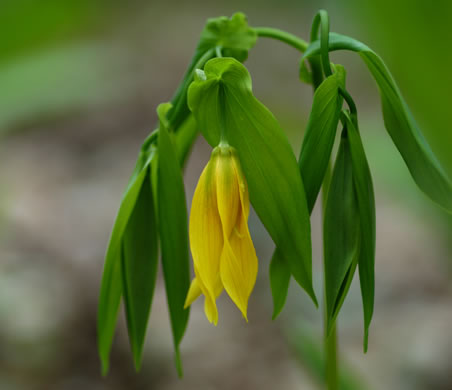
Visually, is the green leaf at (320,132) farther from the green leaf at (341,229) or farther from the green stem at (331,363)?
the green stem at (331,363)

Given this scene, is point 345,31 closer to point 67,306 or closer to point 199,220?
point 67,306

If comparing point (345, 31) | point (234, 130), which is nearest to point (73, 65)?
point (345, 31)

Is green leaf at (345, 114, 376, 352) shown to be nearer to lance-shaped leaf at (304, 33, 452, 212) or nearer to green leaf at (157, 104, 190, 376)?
lance-shaped leaf at (304, 33, 452, 212)

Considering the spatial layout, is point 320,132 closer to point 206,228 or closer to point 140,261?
point 206,228

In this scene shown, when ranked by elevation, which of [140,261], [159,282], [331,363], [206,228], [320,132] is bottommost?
[159,282]

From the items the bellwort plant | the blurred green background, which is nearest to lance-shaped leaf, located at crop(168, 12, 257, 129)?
the bellwort plant

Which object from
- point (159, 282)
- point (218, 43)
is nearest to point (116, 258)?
point (218, 43)
